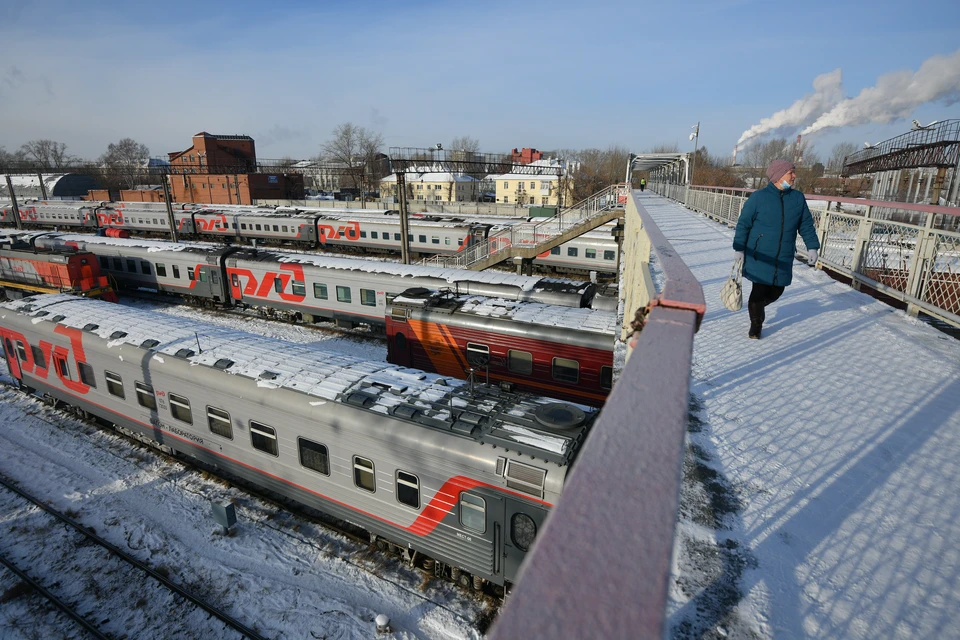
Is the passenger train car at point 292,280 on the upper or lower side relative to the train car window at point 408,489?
upper

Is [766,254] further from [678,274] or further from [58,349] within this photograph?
[58,349]

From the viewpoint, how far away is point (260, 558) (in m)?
8.40

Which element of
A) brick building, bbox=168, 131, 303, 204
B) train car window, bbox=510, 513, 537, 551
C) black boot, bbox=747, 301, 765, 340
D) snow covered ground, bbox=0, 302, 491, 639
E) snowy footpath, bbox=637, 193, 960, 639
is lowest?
snow covered ground, bbox=0, 302, 491, 639

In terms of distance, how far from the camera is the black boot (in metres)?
5.40

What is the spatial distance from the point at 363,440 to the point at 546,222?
19.6 metres

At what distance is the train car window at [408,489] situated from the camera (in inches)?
285

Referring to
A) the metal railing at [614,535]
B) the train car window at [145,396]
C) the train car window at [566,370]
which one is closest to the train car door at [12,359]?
the train car window at [145,396]

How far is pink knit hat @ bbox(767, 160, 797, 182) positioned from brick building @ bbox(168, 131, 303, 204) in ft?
227

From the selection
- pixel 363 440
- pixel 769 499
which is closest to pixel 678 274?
pixel 769 499

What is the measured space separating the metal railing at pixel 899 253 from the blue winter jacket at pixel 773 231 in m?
1.79

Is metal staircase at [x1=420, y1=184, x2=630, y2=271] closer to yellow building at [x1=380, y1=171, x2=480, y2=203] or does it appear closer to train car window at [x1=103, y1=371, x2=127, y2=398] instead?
train car window at [x1=103, y1=371, x2=127, y2=398]

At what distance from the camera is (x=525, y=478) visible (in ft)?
20.6

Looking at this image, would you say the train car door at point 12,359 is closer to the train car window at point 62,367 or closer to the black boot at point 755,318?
the train car window at point 62,367

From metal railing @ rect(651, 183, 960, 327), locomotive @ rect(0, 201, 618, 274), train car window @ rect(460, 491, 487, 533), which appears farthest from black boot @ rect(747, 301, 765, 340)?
locomotive @ rect(0, 201, 618, 274)
